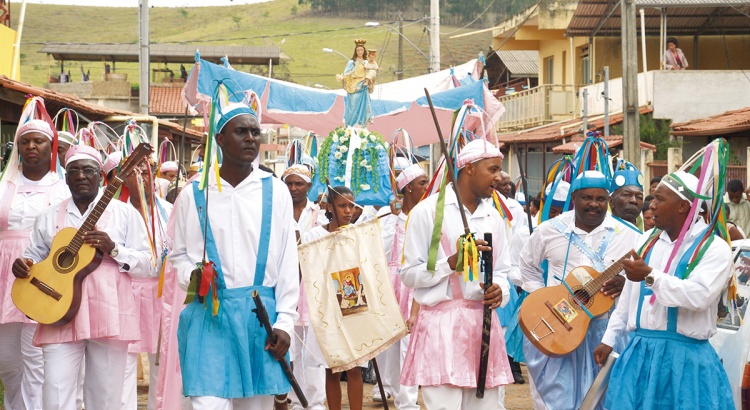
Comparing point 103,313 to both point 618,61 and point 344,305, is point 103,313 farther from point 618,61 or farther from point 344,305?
point 618,61

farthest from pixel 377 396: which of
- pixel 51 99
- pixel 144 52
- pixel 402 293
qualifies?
pixel 144 52

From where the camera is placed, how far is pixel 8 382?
9.02m

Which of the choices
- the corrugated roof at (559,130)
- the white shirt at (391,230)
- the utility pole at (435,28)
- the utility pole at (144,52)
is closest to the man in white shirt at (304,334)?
the white shirt at (391,230)

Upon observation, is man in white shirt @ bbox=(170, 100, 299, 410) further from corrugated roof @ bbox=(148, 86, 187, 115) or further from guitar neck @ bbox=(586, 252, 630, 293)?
corrugated roof @ bbox=(148, 86, 187, 115)

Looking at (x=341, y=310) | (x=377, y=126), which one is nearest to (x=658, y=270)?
(x=341, y=310)

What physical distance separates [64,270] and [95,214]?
1.41 ft

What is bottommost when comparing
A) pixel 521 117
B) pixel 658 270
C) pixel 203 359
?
pixel 203 359

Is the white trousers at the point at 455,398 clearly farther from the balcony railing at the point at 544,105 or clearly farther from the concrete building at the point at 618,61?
the balcony railing at the point at 544,105

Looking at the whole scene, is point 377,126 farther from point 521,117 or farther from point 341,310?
point 521,117

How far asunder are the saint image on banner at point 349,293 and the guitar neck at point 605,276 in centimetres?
158

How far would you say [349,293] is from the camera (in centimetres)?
829

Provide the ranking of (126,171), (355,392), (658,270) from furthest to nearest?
(355,392) → (126,171) → (658,270)

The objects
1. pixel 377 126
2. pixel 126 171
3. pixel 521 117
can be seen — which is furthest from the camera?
pixel 521 117

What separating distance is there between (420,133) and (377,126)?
1.00 meters
